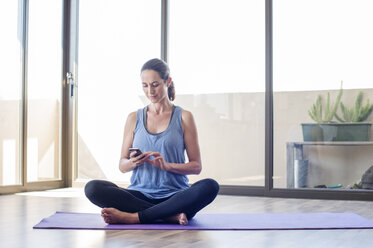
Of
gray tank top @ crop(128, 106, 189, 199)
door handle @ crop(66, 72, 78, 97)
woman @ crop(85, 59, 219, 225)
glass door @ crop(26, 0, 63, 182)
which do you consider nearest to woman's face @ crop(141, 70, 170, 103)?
woman @ crop(85, 59, 219, 225)

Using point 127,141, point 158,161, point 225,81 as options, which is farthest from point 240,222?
point 225,81

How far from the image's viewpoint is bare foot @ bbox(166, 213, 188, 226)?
108 inches

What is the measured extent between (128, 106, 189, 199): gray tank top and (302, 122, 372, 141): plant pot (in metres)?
1.99

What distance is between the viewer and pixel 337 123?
4.53m

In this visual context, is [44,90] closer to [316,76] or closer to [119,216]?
[316,76]

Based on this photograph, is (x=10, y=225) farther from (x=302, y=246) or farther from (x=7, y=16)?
(x=7, y=16)

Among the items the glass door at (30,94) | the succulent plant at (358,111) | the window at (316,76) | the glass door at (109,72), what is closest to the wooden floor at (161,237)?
the window at (316,76)

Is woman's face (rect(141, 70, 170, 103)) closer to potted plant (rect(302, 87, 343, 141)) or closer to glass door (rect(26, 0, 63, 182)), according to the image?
potted plant (rect(302, 87, 343, 141))

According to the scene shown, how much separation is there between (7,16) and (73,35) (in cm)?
84

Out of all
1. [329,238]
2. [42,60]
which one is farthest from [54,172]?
[329,238]

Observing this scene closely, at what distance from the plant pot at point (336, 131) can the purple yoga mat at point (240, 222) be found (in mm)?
1254

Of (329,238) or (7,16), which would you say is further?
(7,16)

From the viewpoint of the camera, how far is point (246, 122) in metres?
4.85

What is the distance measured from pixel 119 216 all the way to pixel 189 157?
0.48 meters
